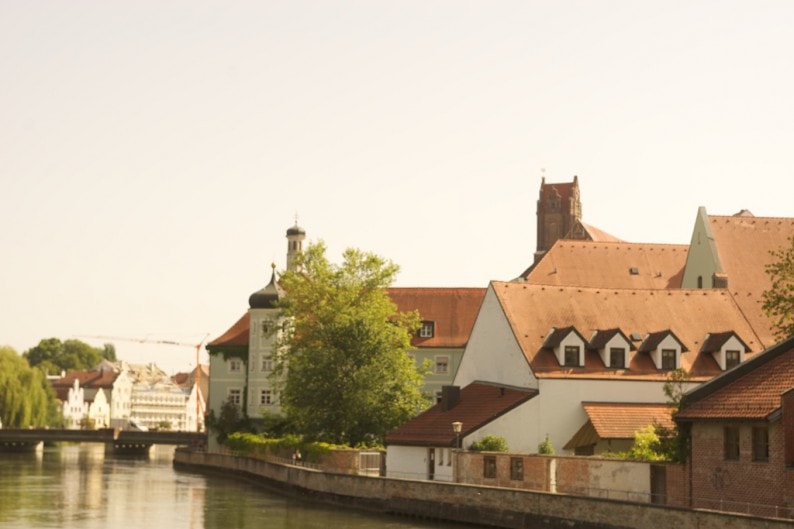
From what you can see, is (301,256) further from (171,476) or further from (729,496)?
(729,496)

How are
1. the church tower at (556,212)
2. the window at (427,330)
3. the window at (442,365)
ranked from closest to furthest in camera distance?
1. the window at (442,365)
2. the window at (427,330)
3. the church tower at (556,212)

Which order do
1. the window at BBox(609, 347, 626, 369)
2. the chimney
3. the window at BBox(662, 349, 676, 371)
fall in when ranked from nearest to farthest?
the window at BBox(609, 347, 626, 369) < the window at BBox(662, 349, 676, 371) < the chimney

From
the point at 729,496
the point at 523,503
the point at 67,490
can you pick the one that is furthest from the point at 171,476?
the point at 729,496

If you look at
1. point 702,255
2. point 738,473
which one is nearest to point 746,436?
point 738,473

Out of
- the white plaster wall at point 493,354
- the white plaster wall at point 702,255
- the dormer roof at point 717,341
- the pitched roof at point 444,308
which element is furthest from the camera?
the pitched roof at point 444,308

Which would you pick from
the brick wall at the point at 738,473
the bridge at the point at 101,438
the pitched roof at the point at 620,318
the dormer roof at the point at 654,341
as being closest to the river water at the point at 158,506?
the brick wall at the point at 738,473

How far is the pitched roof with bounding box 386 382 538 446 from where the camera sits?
180 feet

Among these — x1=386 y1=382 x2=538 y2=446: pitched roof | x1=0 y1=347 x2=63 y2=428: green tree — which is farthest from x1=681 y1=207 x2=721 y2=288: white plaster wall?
x1=0 y1=347 x2=63 y2=428: green tree

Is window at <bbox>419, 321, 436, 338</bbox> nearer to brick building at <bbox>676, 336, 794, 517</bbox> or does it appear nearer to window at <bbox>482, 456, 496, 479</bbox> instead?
window at <bbox>482, 456, 496, 479</bbox>

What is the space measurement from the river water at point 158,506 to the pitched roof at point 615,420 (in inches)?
358

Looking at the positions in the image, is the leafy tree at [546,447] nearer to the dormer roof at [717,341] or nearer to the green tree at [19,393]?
the dormer roof at [717,341]

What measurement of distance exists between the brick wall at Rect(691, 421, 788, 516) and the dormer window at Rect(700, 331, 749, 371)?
712 inches

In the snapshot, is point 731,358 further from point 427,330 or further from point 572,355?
point 427,330

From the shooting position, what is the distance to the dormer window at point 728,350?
58.1 m
